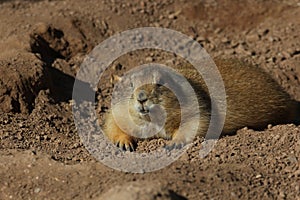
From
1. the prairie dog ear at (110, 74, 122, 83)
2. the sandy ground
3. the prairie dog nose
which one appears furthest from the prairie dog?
the prairie dog ear at (110, 74, 122, 83)

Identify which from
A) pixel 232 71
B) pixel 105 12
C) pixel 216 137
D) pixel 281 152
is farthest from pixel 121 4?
pixel 281 152

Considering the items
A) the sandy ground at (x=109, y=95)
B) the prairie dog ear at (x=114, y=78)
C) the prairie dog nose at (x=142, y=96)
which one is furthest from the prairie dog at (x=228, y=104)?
the prairie dog ear at (x=114, y=78)

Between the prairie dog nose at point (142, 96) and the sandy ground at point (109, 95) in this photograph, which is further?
the prairie dog nose at point (142, 96)

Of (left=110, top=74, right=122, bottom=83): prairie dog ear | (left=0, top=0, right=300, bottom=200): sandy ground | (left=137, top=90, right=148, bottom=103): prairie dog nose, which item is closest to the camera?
(left=0, top=0, right=300, bottom=200): sandy ground

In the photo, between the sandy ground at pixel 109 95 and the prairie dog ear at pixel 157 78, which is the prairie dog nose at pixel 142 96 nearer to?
the prairie dog ear at pixel 157 78

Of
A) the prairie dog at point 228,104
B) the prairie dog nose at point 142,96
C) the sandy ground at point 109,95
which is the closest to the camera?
the sandy ground at point 109,95

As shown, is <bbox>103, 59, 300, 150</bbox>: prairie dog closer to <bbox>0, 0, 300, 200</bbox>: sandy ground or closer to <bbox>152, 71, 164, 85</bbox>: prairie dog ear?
<bbox>152, 71, 164, 85</bbox>: prairie dog ear

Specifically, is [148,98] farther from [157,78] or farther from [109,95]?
[109,95]

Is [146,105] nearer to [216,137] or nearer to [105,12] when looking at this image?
[216,137]

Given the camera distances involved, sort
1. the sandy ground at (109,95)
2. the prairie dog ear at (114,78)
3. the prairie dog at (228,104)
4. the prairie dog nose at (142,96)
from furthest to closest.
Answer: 1. the prairie dog ear at (114,78)
2. the prairie dog at (228,104)
3. the prairie dog nose at (142,96)
4. the sandy ground at (109,95)
